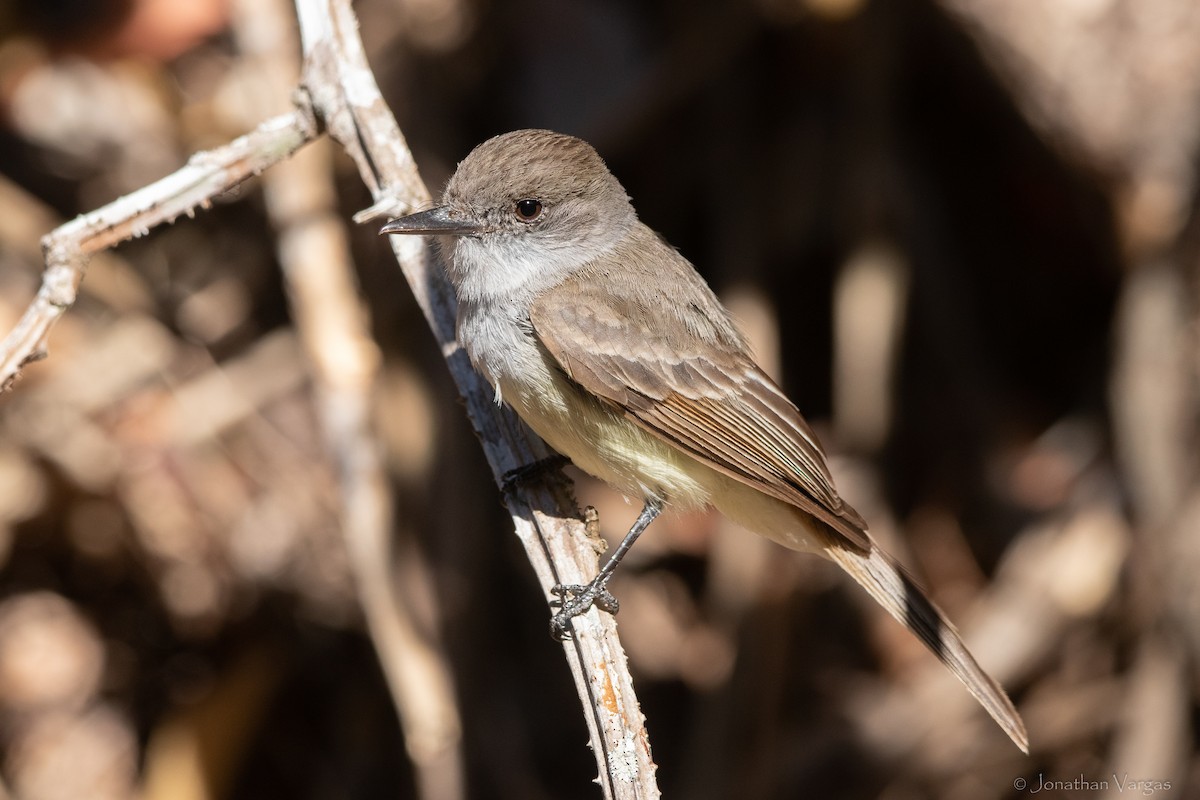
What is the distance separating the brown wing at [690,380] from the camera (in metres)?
2.80

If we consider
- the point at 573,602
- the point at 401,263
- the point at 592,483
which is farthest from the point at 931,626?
the point at 592,483

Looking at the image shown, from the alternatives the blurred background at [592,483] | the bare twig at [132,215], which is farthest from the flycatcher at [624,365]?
the blurred background at [592,483]

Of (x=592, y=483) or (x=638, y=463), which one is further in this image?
(x=592, y=483)

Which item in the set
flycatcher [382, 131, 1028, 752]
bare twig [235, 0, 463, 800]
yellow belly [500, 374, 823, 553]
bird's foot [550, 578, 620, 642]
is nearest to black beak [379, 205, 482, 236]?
flycatcher [382, 131, 1028, 752]

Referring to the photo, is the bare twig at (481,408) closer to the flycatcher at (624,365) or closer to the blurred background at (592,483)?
the flycatcher at (624,365)

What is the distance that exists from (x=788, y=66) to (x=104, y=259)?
261cm

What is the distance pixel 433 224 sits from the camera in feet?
8.52

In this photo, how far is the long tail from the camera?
280 centimetres

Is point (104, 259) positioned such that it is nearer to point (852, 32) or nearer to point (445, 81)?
point (445, 81)

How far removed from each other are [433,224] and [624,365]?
592 millimetres

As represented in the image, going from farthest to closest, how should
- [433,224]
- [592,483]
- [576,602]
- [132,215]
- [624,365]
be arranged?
[592,483] → [624,365] → [433,224] → [576,602] → [132,215]

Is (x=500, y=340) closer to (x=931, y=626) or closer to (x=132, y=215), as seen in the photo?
(x=132, y=215)

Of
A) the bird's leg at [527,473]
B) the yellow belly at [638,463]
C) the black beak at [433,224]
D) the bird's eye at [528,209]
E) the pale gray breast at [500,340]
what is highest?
the bird's eye at [528,209]

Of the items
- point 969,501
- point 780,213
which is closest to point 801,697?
point 969,501
